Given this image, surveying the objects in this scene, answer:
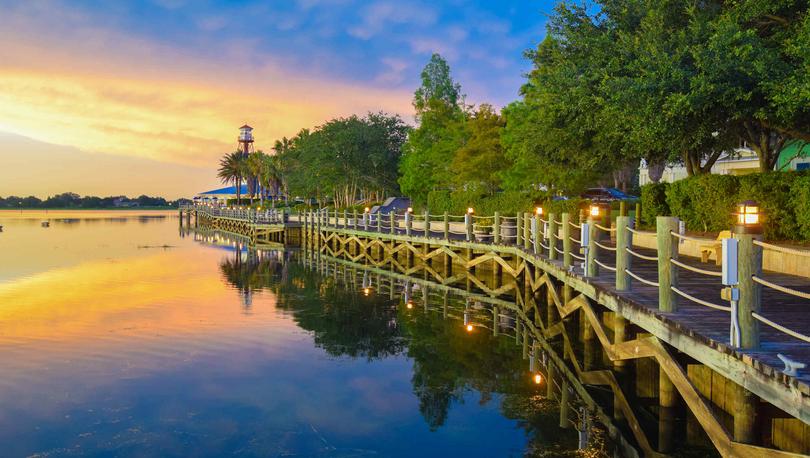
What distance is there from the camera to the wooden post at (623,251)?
33.7ft

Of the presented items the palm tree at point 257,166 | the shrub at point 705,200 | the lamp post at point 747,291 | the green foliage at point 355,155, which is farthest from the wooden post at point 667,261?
the palm tree at point 257,166

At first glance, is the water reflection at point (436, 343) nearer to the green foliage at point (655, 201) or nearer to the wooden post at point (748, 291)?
the wooden post at point (748, 291)

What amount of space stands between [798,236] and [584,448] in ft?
30.5

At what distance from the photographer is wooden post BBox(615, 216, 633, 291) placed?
10.3 metres

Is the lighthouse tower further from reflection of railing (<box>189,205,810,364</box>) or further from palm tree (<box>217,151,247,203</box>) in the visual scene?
reflection of railing (<box>189,205,810,364</box>)

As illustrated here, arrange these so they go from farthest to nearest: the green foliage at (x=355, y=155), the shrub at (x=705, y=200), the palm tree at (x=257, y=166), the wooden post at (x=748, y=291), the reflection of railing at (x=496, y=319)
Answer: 1. the palm tree at (x=257, y=166)
2. the green foliage at (x=355, y=155)
3. the shrub at (x=705, y=200)
4. the reflection of railing at (x=496, y=319)
5. the wooden post at (x=748, y=291)

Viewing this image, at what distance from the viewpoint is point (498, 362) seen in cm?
1415

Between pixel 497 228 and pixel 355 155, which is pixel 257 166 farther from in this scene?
pixel 497 228

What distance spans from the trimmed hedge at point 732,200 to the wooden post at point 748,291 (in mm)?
8838

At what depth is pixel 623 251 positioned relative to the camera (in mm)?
10500

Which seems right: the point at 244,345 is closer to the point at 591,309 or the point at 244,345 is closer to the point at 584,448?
the point at 591,309

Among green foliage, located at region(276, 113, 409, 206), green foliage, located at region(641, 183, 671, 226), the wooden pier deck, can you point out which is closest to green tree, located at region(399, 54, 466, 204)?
green foliage, located at region(276, 113, 409, 206)

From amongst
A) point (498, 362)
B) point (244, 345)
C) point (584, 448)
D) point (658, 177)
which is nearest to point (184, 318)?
point (244, 345)

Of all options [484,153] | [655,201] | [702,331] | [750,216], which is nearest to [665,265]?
[702,331]
